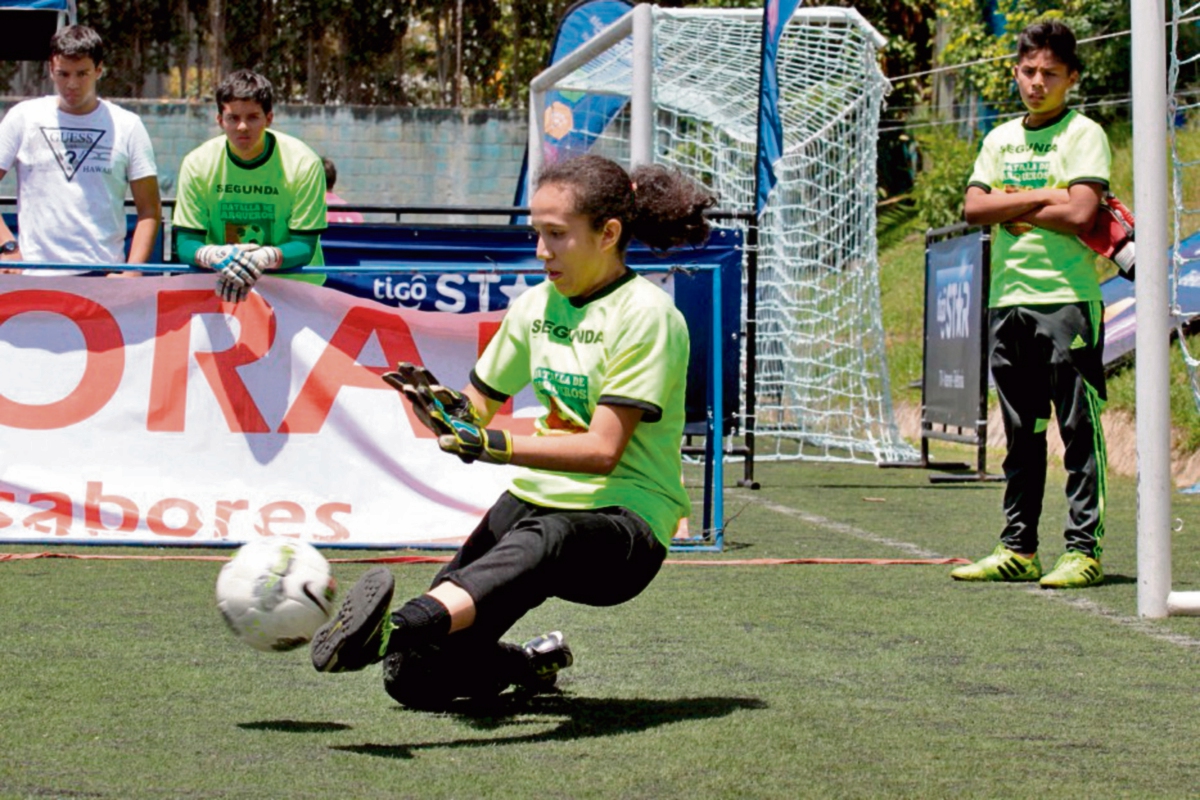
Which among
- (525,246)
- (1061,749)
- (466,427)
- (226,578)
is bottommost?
(1061,749)

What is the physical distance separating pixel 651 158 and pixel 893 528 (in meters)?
3.61

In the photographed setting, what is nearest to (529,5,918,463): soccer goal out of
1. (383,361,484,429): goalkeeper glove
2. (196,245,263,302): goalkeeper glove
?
(196,245,263,302): goalkeeper glove

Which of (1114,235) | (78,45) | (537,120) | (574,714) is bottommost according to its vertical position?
(574,714)

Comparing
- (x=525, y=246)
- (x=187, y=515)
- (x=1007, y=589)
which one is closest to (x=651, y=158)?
(x=525, y=246)

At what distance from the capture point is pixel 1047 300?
6.65 m

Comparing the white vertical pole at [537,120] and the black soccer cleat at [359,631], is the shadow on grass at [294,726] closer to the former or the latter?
the black soccer cleat at [359,631]

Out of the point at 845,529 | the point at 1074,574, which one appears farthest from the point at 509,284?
the point at 1074,574

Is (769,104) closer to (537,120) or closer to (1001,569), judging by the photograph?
(537,120)

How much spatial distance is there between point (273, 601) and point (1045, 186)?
3.68 metres

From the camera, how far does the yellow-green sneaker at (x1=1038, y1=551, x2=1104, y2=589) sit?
6.62m

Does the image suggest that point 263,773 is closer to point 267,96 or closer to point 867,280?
point 267,96

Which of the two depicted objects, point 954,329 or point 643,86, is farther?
point 954,329

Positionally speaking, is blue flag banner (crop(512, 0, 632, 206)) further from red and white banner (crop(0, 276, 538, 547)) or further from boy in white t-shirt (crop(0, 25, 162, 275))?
red and white banner (crop(0, 276, 538, 547))

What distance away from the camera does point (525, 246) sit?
1003cm
